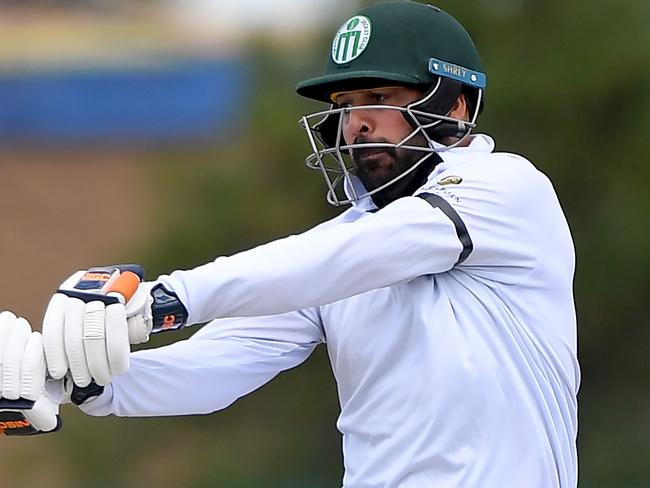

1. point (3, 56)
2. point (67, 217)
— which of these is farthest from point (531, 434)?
point (3, 56)

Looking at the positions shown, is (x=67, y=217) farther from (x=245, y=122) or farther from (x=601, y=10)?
(x=601, y=10)

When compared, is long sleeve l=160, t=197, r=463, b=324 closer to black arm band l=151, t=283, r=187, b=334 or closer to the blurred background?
black arm band l=151, t=283, r=187, b=334

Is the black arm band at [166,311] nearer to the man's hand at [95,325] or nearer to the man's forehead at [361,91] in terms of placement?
the man's hand at [95,325]

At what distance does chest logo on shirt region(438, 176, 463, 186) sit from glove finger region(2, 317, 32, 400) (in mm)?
1005

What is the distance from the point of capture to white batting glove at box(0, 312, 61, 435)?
3283 millimetres

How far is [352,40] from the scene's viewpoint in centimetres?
398

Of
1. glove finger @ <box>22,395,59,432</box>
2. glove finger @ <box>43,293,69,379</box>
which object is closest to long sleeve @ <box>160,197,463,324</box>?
glove finger @ <box>43,293,69,379</box>

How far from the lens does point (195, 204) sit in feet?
34.9

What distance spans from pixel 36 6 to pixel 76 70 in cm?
386

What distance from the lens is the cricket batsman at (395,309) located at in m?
3.35

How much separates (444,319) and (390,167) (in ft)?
1.53

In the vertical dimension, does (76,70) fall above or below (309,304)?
below

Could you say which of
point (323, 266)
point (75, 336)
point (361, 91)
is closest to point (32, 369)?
point (75, 336)

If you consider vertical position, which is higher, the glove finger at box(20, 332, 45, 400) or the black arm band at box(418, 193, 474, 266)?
the black arm band at box(418, 193, 474, 266)
